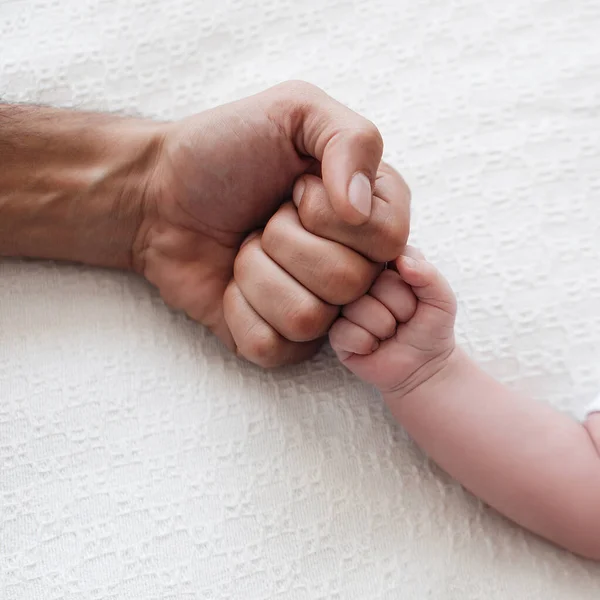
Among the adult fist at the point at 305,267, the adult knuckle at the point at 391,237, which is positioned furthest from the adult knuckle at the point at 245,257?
the adult knuckle at the point at 391,237

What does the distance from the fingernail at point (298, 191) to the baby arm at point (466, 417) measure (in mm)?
103

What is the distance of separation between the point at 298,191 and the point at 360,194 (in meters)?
0.10

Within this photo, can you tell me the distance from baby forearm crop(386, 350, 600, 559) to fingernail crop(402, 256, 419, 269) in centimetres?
11

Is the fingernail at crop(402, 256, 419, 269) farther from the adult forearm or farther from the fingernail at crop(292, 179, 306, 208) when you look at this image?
the adult forearm

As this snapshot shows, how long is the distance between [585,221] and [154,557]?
1.80 feet

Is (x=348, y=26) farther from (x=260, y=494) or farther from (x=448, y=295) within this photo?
(x=260, y=494)

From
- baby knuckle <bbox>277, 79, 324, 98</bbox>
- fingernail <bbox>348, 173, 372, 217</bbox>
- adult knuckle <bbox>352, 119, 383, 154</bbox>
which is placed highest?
adult knuckle <bbox>352, 119, 383, 154</bbox>

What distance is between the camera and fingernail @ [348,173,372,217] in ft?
1.95

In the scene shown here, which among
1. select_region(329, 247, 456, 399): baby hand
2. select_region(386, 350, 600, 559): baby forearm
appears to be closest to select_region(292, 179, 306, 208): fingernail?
select_region(329, 247, 456, 399): baby hand

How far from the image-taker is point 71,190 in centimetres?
77

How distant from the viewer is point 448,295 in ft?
2.10

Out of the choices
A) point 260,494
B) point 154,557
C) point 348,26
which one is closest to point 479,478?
point 260,494

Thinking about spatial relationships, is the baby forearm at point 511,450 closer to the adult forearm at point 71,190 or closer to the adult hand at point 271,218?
the adult hand at point 271,218

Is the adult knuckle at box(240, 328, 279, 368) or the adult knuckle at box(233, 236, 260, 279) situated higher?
the adult knuckle at box(233, 236, 260, 279)
